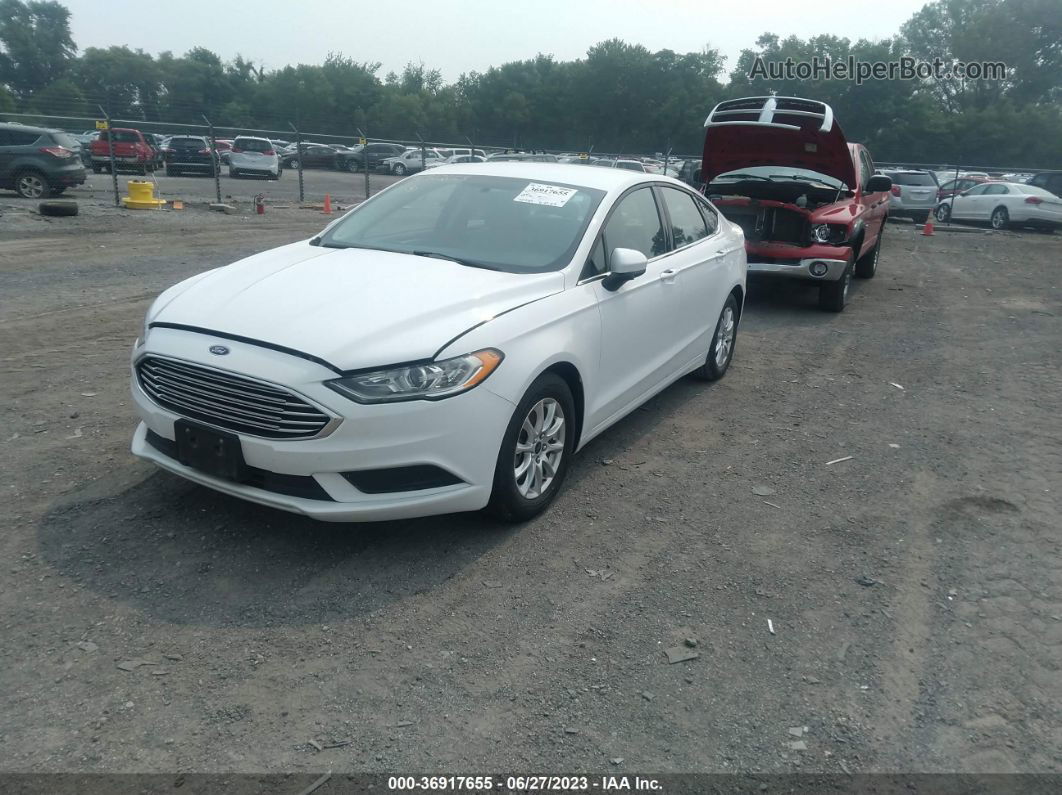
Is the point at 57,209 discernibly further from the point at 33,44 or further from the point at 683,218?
the point at 33,44

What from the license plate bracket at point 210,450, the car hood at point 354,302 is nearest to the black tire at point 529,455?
the car hood at point 354,302

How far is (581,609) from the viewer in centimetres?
359

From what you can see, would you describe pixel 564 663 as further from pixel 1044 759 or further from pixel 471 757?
pixel 1044 759

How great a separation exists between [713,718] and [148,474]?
3.22 meters

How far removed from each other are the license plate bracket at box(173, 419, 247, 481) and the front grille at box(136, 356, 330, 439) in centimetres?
5

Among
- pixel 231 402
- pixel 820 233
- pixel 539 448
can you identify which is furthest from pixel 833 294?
pixel 231 402

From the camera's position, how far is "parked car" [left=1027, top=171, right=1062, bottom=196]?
2622 cm

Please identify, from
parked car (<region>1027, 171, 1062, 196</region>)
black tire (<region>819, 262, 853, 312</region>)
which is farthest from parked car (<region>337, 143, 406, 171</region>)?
black tire (<region>819, 262, 853, 312</region>)

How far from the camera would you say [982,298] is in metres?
11.5

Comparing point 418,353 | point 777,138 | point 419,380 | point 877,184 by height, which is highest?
point 777,138

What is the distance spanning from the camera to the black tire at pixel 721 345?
265 inches

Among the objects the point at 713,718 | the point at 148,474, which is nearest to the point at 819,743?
the point at 713,718

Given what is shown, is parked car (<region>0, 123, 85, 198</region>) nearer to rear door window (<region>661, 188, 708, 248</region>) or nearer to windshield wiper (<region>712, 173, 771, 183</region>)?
windshield wiper (<region>712, 173, 771, 183</region>)

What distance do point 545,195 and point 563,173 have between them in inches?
17.2
